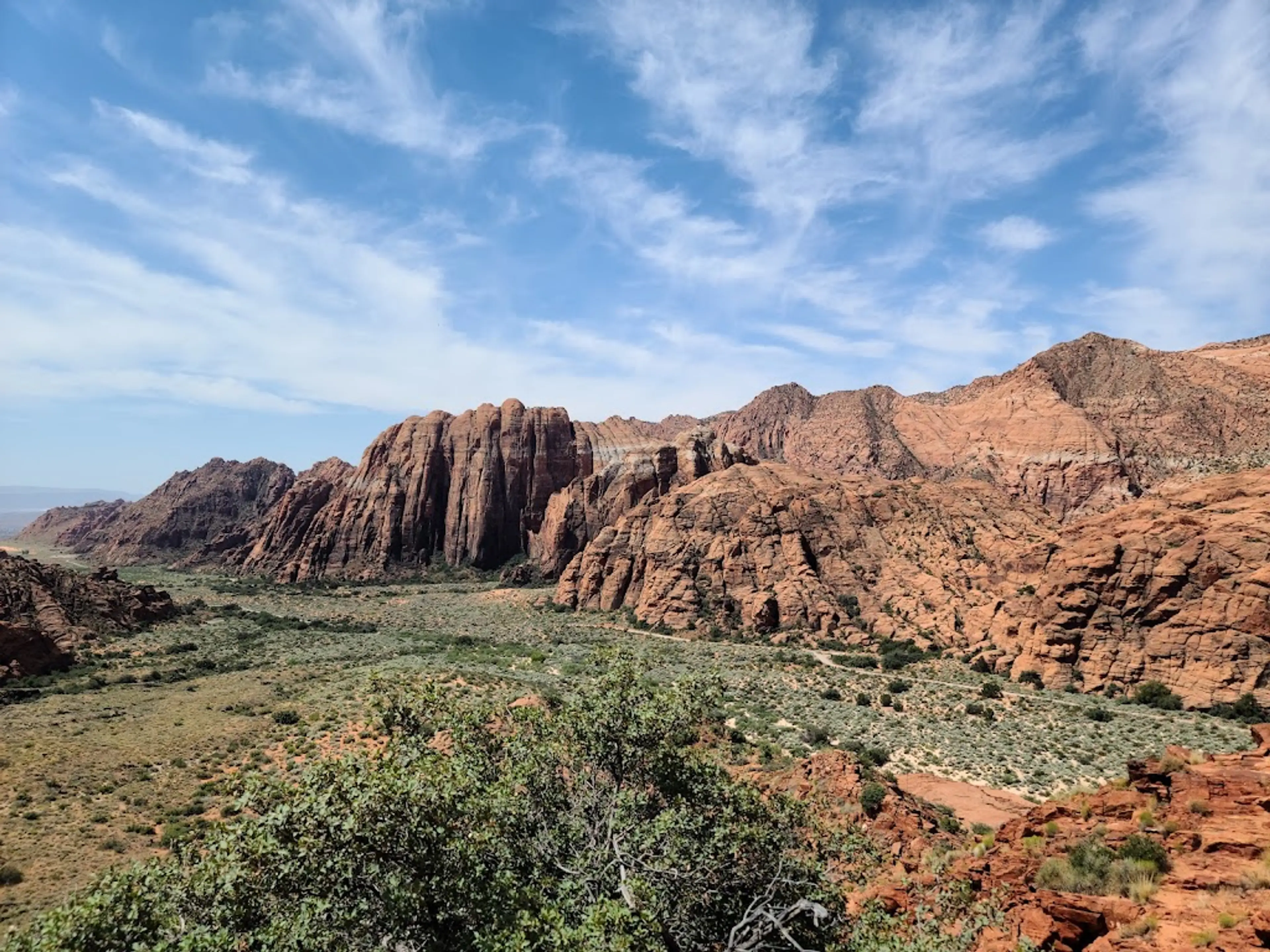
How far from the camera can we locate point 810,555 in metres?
79.0

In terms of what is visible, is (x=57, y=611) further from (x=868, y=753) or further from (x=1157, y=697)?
(x=1157, y=697)

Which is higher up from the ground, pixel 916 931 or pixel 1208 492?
pixel 1208 492

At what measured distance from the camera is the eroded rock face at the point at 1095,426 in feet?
375

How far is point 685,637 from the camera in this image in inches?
2783

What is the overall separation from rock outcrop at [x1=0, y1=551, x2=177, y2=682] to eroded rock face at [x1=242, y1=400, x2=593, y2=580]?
5409cm

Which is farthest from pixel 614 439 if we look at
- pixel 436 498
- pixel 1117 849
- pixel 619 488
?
pixel 1117 849

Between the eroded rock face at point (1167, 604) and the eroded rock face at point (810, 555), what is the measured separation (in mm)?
10032

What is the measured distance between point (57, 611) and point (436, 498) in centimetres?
8167

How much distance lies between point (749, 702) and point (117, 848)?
34225mm

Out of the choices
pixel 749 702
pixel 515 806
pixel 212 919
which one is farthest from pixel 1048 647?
pixel 212 919

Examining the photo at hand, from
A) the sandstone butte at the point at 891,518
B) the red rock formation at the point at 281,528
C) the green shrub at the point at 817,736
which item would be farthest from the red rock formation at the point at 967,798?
the red rock formation at the point at 281,528

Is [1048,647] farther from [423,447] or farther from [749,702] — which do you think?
[423,447]

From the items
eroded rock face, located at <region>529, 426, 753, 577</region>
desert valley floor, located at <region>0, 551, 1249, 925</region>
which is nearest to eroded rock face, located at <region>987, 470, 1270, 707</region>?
desert valley floor, located at <region>0, 551, 1249, 925</region>

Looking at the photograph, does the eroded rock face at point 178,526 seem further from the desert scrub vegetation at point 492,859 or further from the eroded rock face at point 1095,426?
the desert scrub vegetation at point 492,859
